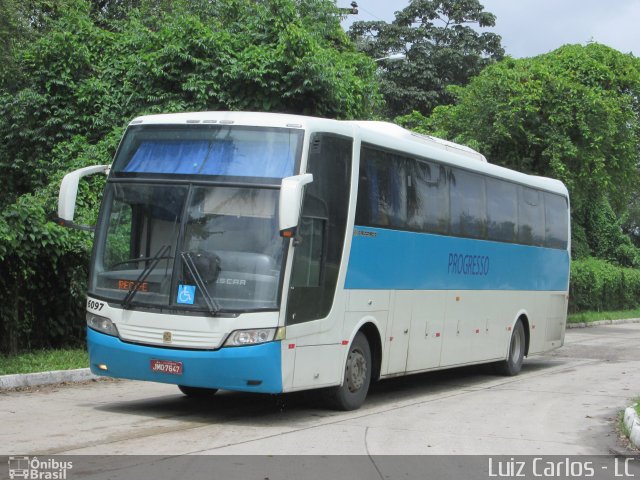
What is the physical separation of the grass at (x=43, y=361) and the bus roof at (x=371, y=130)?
421 centimetres

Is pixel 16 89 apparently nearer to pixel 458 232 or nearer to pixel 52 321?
pixel 52 321

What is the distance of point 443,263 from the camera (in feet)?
43.4

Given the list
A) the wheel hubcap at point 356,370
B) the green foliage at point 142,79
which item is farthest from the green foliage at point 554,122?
the wheel hubcap at point 356,370

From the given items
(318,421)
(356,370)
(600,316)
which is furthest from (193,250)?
(600,316)

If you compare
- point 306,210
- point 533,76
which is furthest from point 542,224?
point 533,76

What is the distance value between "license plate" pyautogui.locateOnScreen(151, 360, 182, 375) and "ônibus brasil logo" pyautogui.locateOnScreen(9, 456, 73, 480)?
6.95ft

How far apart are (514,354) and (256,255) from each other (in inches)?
339

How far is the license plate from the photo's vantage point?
30.6 ft

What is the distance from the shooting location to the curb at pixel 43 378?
1180 centimetres

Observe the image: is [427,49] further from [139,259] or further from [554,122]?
[139,259]

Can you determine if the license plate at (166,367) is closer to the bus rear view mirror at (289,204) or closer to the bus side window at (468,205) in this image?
the bus rear view mirror at (289,204)

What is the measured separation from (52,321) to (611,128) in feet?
66.0

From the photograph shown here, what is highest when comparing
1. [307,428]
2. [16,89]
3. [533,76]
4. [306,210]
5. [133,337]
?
[533,76]

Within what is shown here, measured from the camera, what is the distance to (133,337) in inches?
378
